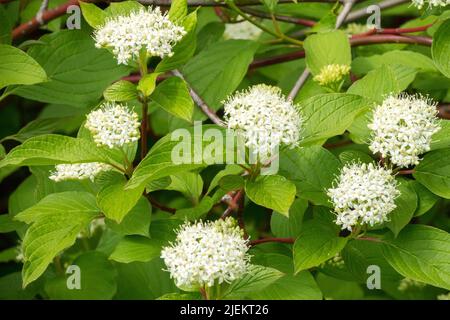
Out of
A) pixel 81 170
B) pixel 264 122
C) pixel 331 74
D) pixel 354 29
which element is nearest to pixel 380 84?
pixel 331 74

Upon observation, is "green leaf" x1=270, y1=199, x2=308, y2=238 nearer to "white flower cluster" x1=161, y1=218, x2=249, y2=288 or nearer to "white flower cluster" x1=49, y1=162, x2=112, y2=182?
Answer: "white flower cluster" x1=161, y1=218, x2=249, y2=288

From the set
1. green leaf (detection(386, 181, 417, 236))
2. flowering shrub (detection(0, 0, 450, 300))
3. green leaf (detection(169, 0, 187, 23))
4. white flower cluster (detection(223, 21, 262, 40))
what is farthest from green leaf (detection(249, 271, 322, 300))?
white flower cluster (detection(223, 21, 262, 40))

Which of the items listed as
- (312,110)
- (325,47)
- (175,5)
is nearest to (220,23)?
(325,47)

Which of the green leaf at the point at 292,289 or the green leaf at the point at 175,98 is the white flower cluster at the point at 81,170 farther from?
the green leaf at the point at 292,289

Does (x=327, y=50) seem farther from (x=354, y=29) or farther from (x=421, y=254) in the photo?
(x=421, y=254)

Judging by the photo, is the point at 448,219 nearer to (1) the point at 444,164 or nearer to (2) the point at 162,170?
(1) the point at 444,164

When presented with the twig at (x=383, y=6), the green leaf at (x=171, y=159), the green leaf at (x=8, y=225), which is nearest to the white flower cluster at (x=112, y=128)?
the green leaf at (x=171, y=159)
